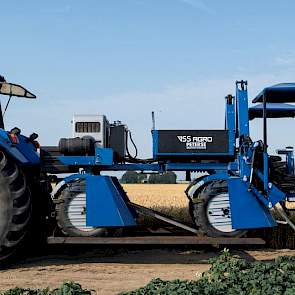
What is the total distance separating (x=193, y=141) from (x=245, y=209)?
4.16 ft

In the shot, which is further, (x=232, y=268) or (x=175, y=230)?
(x=175, y=230)

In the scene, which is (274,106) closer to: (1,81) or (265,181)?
(265,181)

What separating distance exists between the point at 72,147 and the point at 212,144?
202cm

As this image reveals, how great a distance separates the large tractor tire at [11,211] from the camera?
7.25 m

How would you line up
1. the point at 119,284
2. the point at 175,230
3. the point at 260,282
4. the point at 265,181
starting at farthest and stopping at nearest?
the point at 175,230 → the point at 265,181 → the point at 119,284 → the point at 260,282

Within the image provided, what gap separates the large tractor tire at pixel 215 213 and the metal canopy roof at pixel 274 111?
1.65 meters

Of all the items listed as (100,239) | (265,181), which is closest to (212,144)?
(265,181)

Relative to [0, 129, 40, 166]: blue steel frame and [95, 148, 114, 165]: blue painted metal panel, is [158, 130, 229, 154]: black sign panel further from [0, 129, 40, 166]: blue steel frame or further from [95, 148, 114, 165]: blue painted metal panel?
[0, 129, 40, 166]: blue steel frame

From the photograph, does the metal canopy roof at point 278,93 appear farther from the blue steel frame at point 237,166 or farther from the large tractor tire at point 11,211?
the large tractor tire at point 11,211

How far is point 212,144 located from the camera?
831 centimetres

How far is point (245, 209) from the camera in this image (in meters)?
7.67

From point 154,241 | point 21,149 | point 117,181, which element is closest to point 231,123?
point 117,181

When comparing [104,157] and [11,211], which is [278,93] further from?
[11,211]

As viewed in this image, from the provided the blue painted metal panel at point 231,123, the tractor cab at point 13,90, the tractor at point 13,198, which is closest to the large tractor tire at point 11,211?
the tractor at point 13,198
